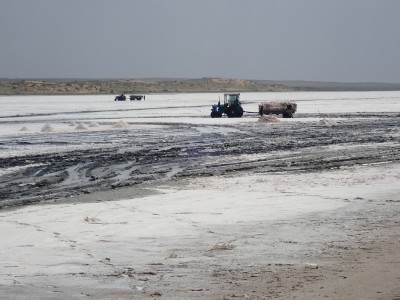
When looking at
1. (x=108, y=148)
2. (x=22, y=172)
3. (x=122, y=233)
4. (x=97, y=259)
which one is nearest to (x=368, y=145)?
(x=108, y=148)

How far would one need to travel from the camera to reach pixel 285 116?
56.4 meters

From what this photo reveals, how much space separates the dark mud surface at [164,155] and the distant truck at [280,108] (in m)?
14.4

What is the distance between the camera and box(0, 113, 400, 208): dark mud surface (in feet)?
65.1

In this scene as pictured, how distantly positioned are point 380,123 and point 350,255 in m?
36.2

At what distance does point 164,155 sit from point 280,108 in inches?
1215

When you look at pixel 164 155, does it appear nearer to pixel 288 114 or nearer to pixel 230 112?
pixel 230 112

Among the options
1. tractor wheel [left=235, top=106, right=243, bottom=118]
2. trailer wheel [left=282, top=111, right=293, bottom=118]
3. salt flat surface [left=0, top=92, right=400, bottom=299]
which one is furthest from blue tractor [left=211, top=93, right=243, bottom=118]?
salt flat surface [left=0, top=92, right=400, bottom=299]

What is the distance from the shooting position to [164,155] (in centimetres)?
2691

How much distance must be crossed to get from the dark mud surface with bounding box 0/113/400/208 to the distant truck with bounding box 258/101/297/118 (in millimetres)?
14380

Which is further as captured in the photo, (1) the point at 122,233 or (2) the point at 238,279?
(1) the point at 122,233

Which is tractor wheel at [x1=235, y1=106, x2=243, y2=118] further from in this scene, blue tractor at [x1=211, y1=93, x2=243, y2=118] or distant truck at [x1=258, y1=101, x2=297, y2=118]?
distant truck at [x1=258, y1=101, x2=297, y2=118]

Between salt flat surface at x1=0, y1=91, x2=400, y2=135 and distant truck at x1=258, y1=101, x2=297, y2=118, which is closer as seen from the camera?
salt flat surface at x1=0, y1=91, x2=400, y2=135

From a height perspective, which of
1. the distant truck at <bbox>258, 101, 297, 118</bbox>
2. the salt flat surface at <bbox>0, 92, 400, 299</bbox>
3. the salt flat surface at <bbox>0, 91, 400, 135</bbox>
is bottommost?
the salt flat surface at <bbox>0, 91, 400, 135</bbox>

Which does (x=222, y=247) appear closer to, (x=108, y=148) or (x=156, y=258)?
(x=156, y=258)
